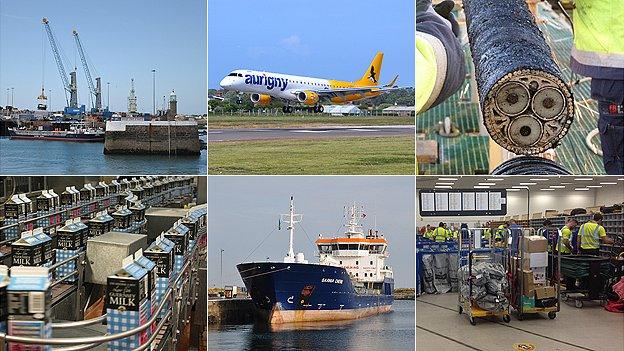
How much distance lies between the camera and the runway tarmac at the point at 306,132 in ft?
15.4

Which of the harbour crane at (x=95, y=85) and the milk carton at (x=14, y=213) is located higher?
the harbour crane at (x=95, y=85)

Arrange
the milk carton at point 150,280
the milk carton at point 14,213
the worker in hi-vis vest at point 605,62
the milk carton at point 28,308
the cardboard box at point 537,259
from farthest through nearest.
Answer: the cardboard box at point 537,259 < the worker in hi-vis vest at point 605,62 < the milk carton at point 14,213 < the milk carton at point 150,280 < the milk carton at point 28,308

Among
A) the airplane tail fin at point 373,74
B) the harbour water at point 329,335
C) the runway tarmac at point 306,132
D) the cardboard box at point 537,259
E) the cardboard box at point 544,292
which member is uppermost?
the airplane tail fin at point 373,74

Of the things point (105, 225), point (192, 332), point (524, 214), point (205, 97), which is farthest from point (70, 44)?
point (524, 214)

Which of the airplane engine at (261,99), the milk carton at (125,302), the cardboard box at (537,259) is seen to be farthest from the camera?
the cardboard box at (537,259)

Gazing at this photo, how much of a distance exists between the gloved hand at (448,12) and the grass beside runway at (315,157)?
745 mm

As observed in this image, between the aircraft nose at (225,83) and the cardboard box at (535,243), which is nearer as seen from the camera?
the aircraft nose at (225,83)

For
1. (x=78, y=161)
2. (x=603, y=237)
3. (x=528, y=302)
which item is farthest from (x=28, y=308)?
(x=603, y=237)

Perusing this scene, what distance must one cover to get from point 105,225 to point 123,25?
1304 millimetres

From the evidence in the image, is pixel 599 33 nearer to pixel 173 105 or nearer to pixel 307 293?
pixel 307 293

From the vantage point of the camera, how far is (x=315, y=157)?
475cm

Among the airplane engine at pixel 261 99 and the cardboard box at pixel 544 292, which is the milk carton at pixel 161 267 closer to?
the airplane engine at pixel 261 99

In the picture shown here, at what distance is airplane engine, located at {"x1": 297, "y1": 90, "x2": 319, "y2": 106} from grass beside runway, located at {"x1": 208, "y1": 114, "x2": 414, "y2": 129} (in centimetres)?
11

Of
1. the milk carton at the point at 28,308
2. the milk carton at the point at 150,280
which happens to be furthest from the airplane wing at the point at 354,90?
the milk carton at the point at 28,308
